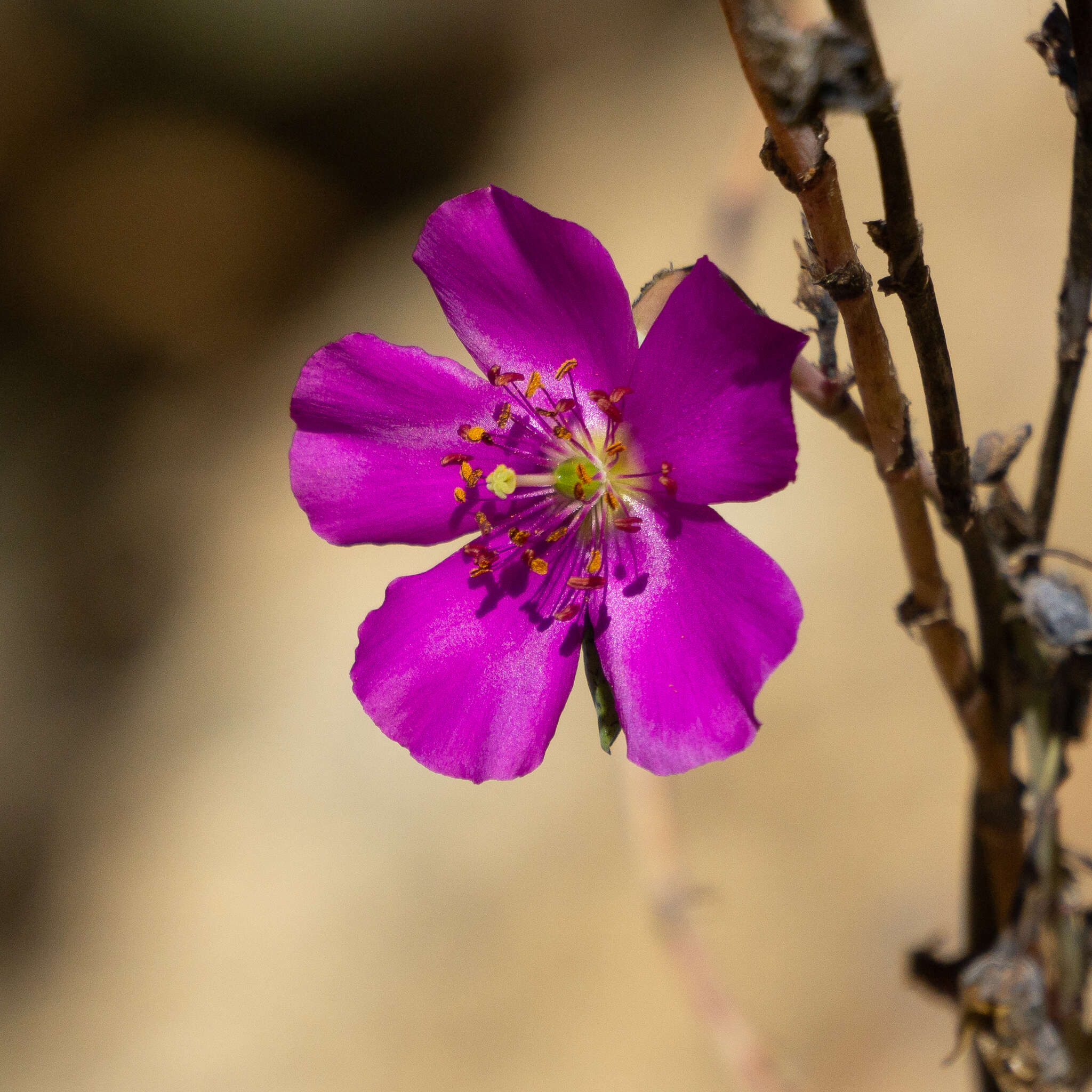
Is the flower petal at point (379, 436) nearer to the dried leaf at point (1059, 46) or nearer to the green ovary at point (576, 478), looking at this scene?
the green ovary at point (576, 478)

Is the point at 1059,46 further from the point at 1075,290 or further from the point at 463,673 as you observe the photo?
the point at 463,673

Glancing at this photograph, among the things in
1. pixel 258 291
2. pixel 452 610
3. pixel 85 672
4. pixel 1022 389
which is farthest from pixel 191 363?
pixel 452 610

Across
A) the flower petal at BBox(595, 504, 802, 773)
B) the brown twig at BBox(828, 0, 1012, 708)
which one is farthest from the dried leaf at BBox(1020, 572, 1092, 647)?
the flower petal at BBox(595, 504, 802, 773)

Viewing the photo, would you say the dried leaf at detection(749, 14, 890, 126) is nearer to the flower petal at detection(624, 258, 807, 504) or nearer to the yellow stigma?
the flower petal at detection(624, 258, 807, 504)

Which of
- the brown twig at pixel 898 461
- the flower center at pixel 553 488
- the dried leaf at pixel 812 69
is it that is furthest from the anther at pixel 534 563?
the dried leaf at pixel 812 69

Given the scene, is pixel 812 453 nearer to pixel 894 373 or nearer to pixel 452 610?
pixel 452 610

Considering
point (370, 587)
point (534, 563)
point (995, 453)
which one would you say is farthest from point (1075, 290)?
point (370, 587)
